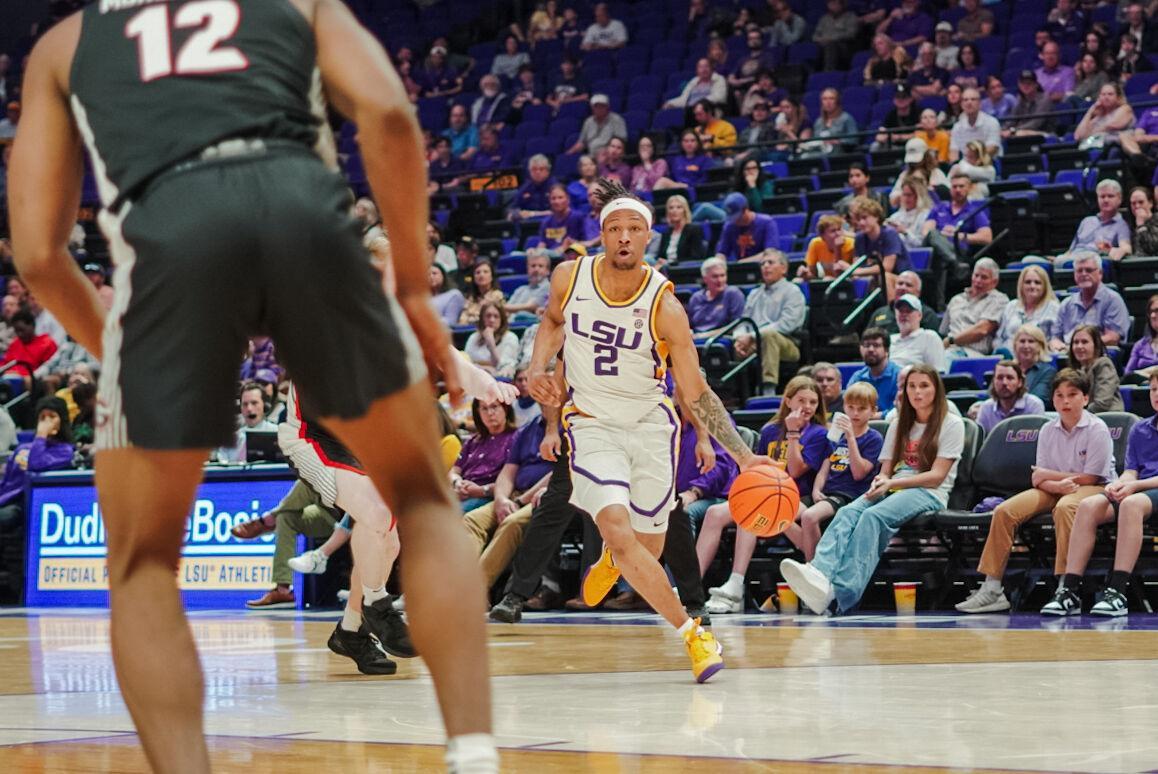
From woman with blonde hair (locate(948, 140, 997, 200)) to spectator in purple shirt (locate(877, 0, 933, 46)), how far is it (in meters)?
4.22

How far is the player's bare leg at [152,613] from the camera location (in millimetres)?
2754

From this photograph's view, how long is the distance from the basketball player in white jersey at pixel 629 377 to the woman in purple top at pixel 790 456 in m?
3.74

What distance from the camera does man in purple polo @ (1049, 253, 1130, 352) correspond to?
11516 mm

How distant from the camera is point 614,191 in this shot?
746 centimetres

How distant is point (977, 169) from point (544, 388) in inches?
334

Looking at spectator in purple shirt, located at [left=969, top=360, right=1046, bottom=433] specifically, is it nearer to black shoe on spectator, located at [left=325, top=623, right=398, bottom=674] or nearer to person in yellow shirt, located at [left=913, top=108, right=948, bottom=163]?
black shoe on spectator, located at [left=325, top=623, right=398, bottom=674]

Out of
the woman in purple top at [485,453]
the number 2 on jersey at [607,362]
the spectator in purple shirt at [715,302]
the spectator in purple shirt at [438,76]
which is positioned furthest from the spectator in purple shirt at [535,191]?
the number 2 on jersey at [607,362]

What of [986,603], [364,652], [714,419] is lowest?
[986,603]

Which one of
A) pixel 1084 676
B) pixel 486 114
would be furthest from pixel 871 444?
pixel 486 114

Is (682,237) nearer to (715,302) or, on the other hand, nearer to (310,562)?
(715,302)

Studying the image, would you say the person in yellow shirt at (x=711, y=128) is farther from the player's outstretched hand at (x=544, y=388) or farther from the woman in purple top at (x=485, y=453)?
the player's outstretched hand at (x=544, y=388)

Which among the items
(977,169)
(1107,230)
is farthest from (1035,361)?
(977,169)

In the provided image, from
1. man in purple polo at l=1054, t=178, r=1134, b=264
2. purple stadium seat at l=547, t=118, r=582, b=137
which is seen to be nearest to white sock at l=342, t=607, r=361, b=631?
man in purple polo at l=1054, t=178, r=1134, b=264

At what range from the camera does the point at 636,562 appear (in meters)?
6.63
